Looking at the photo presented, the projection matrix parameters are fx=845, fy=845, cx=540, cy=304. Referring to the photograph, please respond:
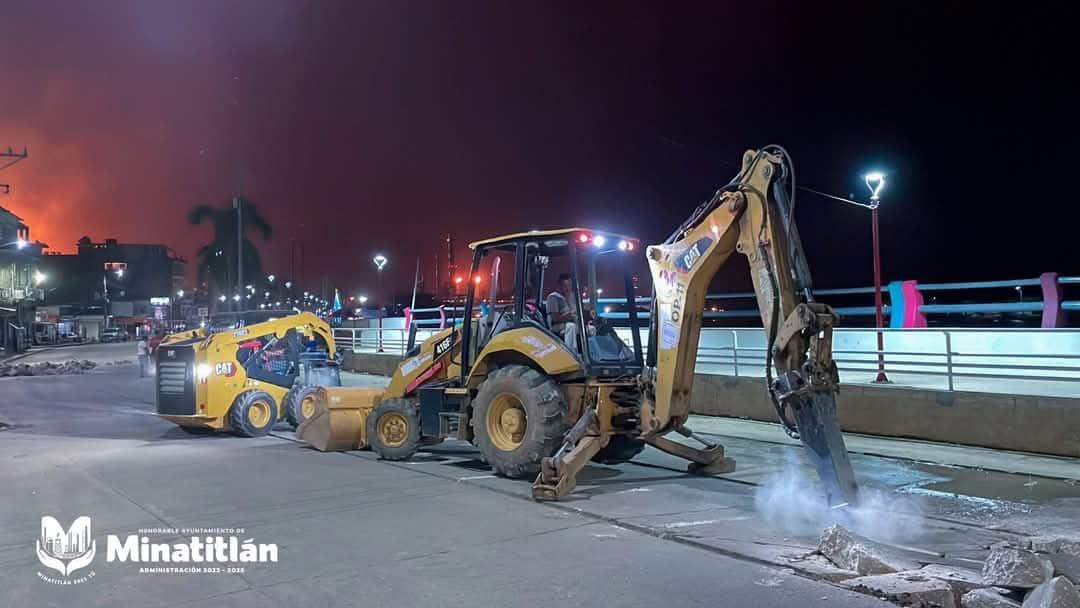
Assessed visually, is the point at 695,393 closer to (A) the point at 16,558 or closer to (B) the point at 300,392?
(B) the point at 300,392

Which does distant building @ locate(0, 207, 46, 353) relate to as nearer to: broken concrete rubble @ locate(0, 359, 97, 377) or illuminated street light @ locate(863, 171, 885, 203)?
broken concrete rubble @ locate(0, 359, 97, 377)

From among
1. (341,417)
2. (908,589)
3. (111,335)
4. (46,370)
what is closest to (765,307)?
(908,589)

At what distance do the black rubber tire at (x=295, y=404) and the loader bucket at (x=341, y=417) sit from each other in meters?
2.68

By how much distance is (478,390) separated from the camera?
34.4ft

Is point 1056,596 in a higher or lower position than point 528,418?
lower

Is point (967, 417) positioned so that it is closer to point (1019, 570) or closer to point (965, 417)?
point (965, 417)

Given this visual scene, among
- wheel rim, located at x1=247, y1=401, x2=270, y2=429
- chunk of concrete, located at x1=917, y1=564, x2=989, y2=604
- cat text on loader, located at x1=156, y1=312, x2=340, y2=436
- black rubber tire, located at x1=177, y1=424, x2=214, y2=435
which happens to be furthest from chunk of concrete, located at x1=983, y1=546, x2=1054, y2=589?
black rubber tire, located at x1=177, y1=424, x2=214, y2=435

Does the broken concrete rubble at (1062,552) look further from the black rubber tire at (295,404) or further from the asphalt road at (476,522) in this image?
the black rubber tire at (295,404)

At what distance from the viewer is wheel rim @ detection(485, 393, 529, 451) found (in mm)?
9906

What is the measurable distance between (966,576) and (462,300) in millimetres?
7203

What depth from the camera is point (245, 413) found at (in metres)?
14.4

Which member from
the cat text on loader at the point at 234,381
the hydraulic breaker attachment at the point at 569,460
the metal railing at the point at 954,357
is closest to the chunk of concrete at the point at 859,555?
the hydraulic breaker attachment at the point at 569,460

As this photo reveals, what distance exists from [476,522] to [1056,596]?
4671 millimetres

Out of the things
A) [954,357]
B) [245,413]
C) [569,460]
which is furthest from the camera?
[954,357]
